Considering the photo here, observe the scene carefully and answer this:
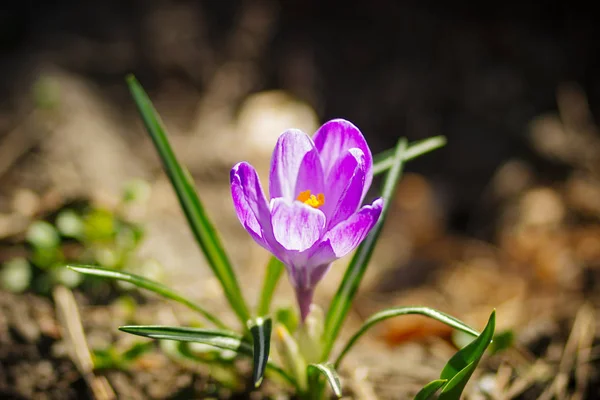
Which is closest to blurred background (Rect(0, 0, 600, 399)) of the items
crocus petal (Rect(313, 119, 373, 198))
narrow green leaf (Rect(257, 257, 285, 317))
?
narrow green leaf (Rect(257, 257, 285, 317))

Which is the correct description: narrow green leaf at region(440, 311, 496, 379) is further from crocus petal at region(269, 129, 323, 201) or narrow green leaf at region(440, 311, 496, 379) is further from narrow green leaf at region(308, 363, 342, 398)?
crocus petal at region(269, 129, 323, 201)

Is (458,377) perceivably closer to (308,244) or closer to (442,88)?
(308,244)

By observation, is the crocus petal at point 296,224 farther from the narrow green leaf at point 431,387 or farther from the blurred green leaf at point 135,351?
the blurred green leaf at point 135,351

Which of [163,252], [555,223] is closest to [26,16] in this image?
[163,252]

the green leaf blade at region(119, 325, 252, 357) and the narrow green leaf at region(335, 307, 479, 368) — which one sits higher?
the narrow green leaf at region(335, 307, 479, 368)

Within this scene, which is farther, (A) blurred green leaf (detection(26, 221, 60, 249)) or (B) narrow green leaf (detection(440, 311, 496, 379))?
(A) blurred green leaf (detection(26, 221, 60, 249))
